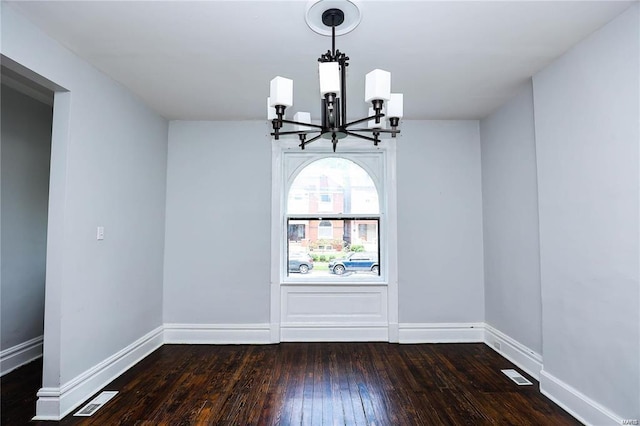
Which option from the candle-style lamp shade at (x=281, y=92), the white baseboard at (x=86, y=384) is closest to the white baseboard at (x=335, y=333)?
the white baseboard at (x=86, y=384)

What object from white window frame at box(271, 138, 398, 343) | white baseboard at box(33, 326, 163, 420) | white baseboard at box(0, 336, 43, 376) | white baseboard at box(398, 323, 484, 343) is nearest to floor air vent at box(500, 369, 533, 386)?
white baseboard at box(398, 323, 484, 343)

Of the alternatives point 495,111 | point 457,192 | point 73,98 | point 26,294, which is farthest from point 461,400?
point 26,294

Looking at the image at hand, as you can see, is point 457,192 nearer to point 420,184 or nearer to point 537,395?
point 420,184

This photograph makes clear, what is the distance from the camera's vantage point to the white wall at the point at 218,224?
13.1 feet

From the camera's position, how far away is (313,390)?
2766 millimetres

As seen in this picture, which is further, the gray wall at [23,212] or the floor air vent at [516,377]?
the gray wall at [23,212]

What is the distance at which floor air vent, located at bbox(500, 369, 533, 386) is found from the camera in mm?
2879

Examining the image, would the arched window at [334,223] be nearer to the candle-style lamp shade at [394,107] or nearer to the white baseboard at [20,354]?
the candle-style lamp shade at [394,107]

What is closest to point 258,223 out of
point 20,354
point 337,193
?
point 337,193

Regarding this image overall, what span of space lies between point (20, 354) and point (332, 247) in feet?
10.5

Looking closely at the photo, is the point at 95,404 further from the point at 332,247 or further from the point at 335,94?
the point at 335,94

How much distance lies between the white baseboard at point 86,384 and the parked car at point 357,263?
7.12 feet

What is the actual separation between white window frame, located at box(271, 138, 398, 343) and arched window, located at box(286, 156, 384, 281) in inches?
2.5

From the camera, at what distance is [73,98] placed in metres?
2.57
